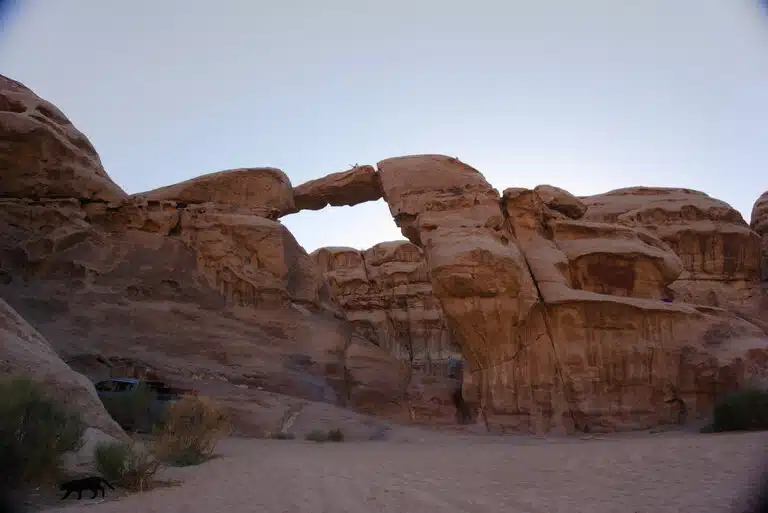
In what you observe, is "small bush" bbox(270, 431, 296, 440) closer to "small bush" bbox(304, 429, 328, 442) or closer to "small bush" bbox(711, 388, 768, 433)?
"small bush" bbox(304, 429, 328, 442)

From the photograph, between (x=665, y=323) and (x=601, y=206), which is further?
(x=601, y=206)

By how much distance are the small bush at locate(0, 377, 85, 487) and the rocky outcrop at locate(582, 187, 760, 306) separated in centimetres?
2728

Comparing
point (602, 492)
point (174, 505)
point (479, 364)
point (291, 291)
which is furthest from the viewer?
point (291, 291)

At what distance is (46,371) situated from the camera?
31.3ft

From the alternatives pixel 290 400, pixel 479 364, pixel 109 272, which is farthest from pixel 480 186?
pixel 109 272

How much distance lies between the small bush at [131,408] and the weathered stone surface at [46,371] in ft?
12.4

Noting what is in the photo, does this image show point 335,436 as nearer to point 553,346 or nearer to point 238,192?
point 553,346

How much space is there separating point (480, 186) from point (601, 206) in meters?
14.0

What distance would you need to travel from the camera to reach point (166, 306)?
19516mm

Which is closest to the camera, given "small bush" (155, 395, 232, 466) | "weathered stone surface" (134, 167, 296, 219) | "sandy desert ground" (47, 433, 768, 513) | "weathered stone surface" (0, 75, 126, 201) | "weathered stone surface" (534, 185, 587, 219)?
"sandy desert ground" (47, 433, 768, 513)

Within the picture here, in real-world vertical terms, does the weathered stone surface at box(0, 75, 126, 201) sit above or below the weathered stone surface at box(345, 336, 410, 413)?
above

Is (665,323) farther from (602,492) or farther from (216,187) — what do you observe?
(216,187)

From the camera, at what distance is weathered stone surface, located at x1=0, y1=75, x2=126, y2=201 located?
19719mm

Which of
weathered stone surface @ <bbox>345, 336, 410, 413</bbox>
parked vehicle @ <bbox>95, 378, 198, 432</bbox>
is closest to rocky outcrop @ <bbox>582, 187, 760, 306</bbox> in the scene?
weathered stone surface @ <bbox>345, 336, 410, 413</bbox>
